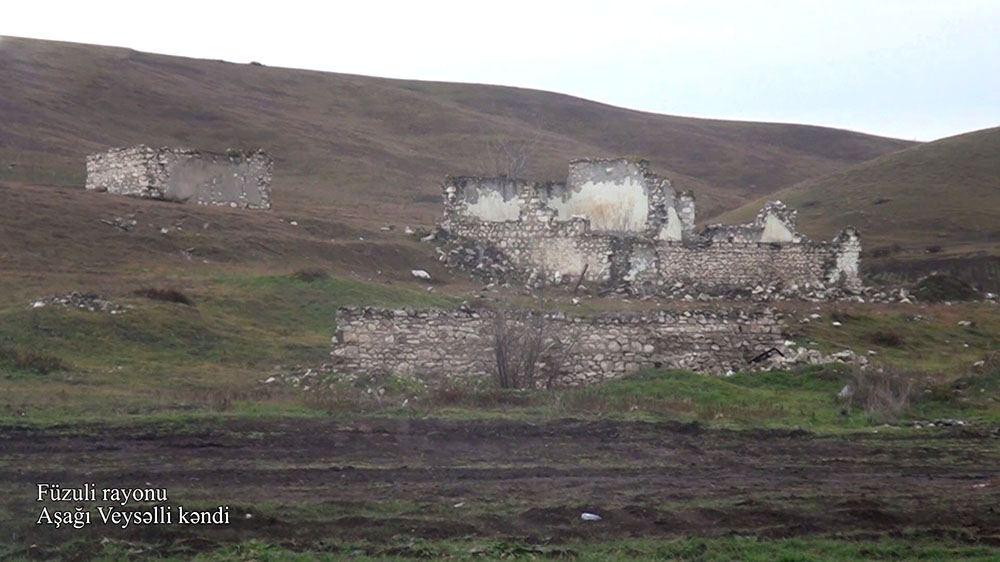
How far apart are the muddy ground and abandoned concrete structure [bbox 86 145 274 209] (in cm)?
2644

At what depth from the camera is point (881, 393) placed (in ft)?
64.0

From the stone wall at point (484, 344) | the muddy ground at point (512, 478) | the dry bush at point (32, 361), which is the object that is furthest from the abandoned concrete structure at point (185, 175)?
the muddy ground at point (512, 478)

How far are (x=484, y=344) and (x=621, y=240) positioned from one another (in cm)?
1446

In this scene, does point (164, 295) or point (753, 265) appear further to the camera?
point (753, 265)

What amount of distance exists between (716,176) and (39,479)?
84316 mm

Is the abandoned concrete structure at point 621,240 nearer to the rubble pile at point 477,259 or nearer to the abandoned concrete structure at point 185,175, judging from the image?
the rubble pile at point 477,259

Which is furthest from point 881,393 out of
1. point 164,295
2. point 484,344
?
point 164,295

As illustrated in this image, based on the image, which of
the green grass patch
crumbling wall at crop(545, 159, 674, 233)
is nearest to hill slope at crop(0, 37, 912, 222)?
crumbling wall at crop(545, 159, 674, 233)

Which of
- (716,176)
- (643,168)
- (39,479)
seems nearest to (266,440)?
(39,479)

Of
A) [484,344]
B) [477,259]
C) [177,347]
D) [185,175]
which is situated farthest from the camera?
[185,175]

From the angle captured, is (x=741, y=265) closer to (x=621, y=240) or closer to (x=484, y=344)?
(x=621, y=240)

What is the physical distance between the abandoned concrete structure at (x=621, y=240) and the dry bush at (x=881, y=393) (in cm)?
1449

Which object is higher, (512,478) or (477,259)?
(477,259)

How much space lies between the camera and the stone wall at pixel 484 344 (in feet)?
71.8
